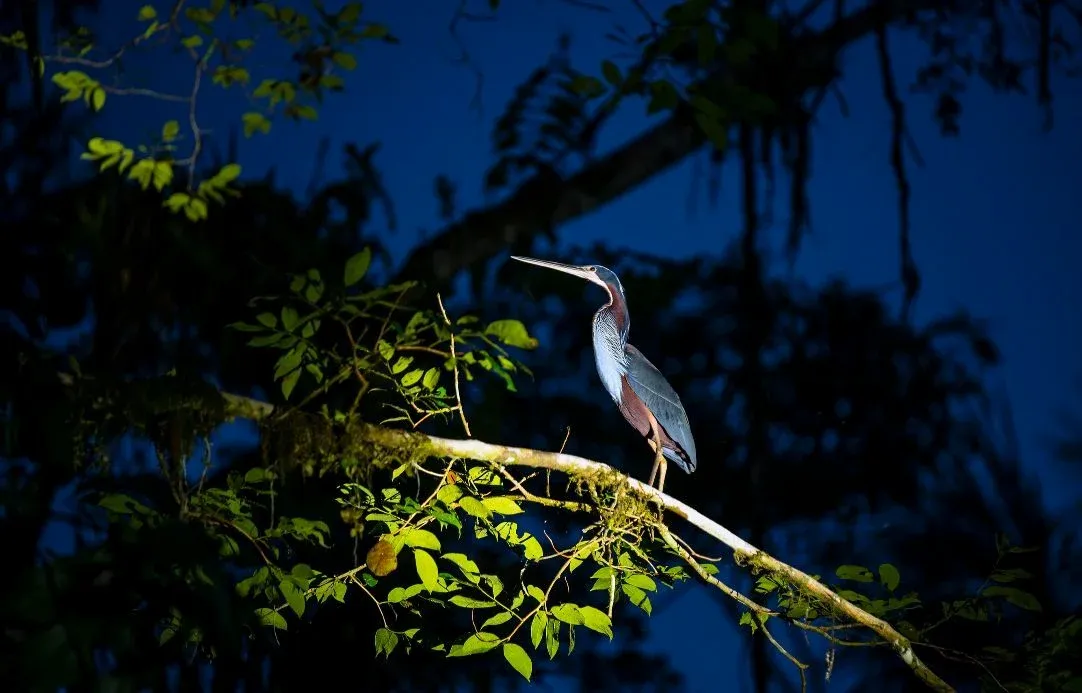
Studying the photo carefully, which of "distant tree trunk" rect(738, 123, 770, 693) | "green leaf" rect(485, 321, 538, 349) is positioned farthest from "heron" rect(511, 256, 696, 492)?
"distant tree trunk" rect(738, 123, 770, 693)

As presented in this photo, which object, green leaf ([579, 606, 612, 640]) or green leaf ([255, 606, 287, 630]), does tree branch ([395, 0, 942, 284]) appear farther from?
green leaf ([579, 606, 612, 640])

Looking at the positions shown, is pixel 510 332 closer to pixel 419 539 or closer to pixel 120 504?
pixel 419 539

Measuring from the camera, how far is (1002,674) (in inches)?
77.8

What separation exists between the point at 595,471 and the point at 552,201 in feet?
3.14

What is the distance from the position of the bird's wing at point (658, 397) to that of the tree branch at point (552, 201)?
63 cm

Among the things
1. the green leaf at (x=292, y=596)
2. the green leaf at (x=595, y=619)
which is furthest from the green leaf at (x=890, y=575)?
the green leaf at (x=292, y=596)

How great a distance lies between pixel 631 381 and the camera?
6.17 ft

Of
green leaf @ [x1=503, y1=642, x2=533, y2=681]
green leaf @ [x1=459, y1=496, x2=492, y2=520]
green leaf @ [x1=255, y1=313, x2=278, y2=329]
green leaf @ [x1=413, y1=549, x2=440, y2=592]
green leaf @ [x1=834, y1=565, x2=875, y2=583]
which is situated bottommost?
green leaf @ [x1=503, y1=642, x2=533, y2=681]

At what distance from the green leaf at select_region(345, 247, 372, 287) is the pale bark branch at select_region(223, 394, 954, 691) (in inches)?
11.1

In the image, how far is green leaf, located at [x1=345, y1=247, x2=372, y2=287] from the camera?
1.55 m

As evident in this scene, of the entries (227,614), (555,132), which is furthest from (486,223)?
(227,614)

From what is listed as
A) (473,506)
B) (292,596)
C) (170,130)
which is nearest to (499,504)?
(473,506)

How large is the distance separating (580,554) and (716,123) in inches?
39.4

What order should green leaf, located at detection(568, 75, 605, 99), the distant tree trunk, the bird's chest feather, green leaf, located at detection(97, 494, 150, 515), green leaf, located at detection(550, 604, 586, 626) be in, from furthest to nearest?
the distant tree trunk
green leaf, located at detection(568, 75, 605, 99)
the bird's chest feather
green leaf, located at detection(550, 604, 586, 626)
green leaf, located at detection(97, 494, 150, 515)
